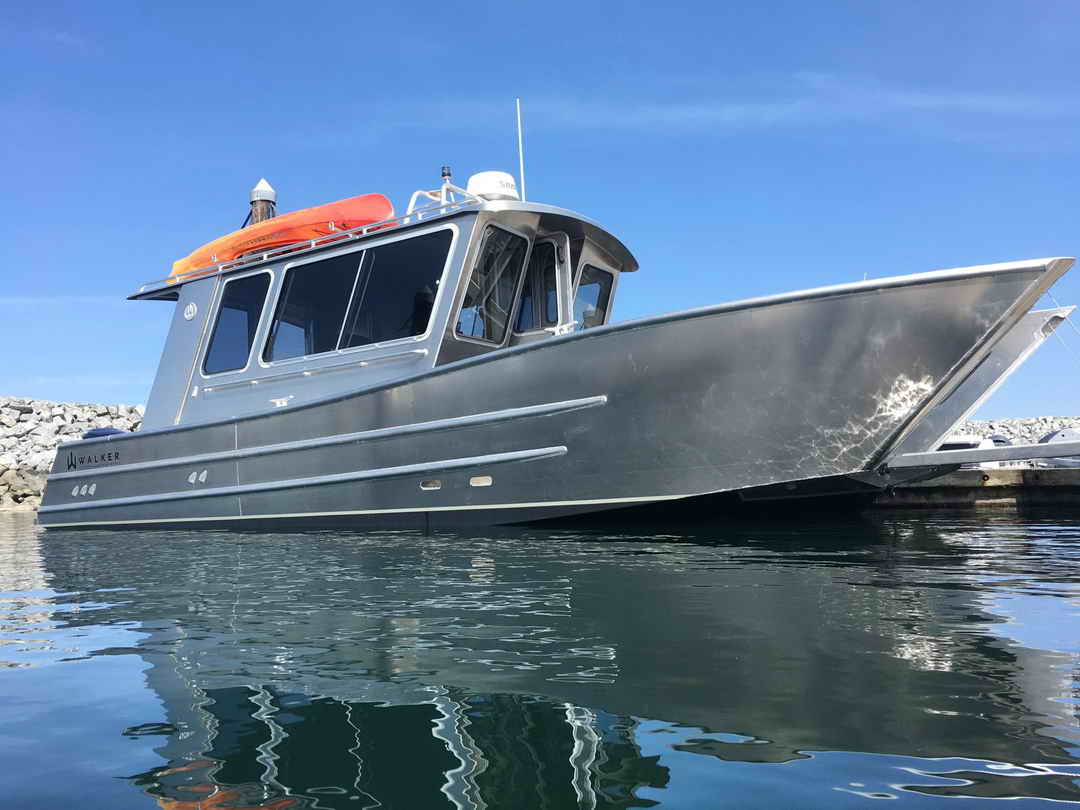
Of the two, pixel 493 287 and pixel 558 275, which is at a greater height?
pixel 558 275

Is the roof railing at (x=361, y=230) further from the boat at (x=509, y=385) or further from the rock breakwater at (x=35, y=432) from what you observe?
the rock breakwater at (x=35, y=432)

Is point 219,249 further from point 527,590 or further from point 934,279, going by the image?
point 934,279

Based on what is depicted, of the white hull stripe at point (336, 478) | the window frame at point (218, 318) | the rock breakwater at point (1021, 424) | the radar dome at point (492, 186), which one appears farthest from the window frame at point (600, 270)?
the rock breakwater at point (1021, 424)

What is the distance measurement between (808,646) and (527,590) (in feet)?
4.47

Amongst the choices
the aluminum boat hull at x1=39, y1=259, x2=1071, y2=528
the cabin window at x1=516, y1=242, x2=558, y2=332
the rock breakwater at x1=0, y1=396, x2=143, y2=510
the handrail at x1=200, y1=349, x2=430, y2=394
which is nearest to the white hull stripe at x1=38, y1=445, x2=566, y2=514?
the aluminum boat hull at x1=39, y1=259, x2=1071, y2=528

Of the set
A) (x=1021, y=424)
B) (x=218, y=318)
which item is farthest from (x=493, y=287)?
(x=1021, y=424)

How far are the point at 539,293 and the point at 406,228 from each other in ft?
4.35

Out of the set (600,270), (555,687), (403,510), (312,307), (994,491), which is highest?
(600,270)

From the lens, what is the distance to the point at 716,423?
4953mm

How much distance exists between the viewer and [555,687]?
1922mm

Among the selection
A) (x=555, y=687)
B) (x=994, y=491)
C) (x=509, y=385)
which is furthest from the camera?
(x=994, y=491)

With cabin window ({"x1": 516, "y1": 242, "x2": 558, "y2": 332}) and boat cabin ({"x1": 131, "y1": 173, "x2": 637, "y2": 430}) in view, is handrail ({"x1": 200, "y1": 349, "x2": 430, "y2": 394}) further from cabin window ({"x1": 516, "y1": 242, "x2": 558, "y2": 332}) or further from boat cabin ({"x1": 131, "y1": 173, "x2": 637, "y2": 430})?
cabin window ({"x1": 516, "y1": 242, "x2": 558, "y2": 332})

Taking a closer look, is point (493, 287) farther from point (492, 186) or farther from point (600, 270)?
point (600, 270)

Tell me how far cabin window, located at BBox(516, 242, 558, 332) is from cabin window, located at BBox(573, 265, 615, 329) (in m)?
0.24
